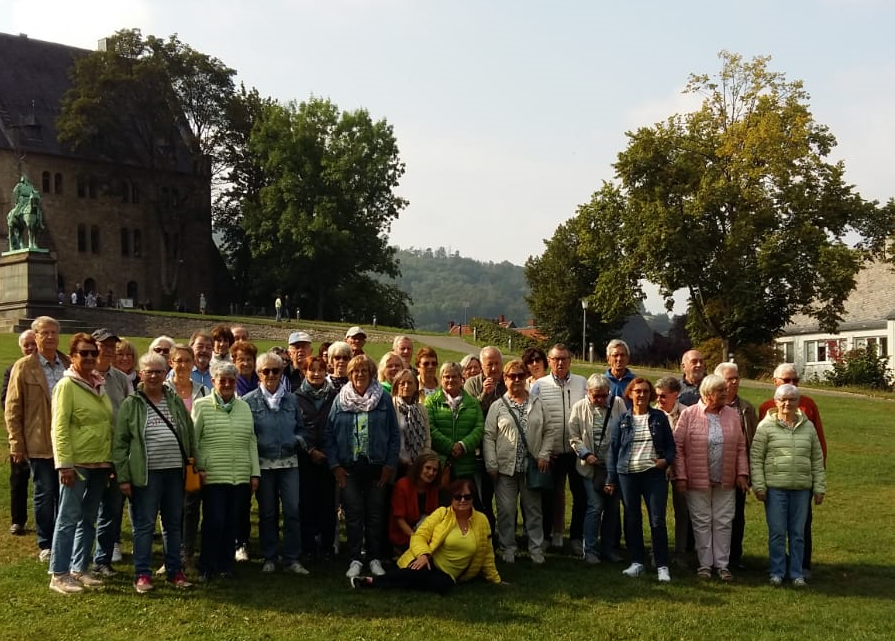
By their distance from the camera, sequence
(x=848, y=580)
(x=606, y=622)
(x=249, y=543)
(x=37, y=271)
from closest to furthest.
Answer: (x=606, y=622) < (x=848, y=580) < (x=249, y=543) < (x=37, y=271)

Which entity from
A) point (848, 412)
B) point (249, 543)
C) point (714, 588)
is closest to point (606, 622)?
point (714, 588)

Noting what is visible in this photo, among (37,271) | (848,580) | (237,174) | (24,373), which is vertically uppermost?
(237,174)

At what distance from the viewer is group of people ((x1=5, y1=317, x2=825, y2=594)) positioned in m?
8.56

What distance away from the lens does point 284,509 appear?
943 centimetres

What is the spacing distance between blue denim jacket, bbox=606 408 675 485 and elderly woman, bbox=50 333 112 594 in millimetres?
4490

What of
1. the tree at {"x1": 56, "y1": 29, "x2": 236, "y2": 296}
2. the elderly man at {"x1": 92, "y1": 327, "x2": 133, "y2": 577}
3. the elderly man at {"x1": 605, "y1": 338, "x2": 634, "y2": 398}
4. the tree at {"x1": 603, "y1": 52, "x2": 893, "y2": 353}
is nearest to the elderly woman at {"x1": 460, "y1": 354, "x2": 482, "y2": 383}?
the elderly man at {"x1": 605, "y1": 338, "x2": 634, "y2": 398}

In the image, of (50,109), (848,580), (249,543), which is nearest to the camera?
(848,580)

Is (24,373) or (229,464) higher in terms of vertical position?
(24,373)

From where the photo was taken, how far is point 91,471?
854 cm

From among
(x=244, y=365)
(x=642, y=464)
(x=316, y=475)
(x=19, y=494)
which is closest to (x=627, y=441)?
(x=642, y=464)

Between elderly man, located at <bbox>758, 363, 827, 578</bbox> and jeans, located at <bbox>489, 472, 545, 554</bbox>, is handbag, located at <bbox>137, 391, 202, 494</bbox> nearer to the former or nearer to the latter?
jeans, located at <bbox>489, 472, 545, 554</bbox>

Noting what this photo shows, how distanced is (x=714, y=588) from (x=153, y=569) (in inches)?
197

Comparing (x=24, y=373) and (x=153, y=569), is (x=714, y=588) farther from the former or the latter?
(x=24, y=373)

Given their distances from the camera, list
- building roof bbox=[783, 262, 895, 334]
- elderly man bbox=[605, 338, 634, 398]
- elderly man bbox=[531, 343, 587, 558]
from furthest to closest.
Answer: building roof bbox=[783, 262, 895, 334], elderly man bbox=[605, 338, 634, 398], elderly man bbox=[531, 343, 587, 558]
